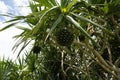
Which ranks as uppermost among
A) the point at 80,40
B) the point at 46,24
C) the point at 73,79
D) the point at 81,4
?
the point at 81,4

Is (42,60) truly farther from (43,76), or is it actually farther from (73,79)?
(73,79)

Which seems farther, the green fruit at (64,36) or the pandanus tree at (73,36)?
the green fruit at (64,36)

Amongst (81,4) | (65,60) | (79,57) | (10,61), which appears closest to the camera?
(81,4)

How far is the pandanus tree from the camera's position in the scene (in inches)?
106

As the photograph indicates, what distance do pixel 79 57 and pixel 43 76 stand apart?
952mm

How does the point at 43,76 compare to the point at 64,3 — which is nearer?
the point at 64,3

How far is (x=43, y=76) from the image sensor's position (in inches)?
245

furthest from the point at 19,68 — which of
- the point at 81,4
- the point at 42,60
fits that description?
the point at 81,4

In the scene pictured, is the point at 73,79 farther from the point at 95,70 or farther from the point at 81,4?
the point at 81,4

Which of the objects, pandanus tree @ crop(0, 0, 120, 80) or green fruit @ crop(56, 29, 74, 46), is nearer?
pandanus tree @ crop(0, 0, 120, 80)

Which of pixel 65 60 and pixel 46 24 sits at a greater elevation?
pixel 46 24

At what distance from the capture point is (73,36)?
10.5 feet

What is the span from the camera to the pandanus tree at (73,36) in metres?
2.69

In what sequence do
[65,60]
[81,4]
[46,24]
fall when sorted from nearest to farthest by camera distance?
[81,4], [46,24], [65,60]
